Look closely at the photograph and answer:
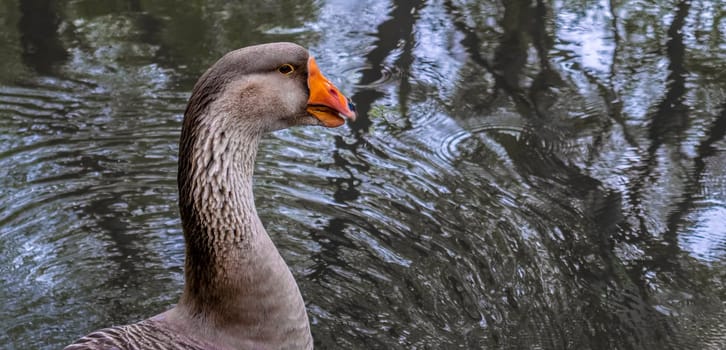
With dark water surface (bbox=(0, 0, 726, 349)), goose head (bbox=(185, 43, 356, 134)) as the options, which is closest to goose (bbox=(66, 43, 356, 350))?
goose head (bbox=(185, 43, 356, 134))

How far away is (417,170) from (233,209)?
250cm

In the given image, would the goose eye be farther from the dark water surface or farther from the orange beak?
the dark water surface

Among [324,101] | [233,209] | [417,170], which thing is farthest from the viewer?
[417,170]

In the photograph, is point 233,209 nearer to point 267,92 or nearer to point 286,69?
point 267,92

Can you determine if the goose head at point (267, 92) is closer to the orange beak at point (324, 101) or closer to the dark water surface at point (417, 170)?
the orange beak at point (324, 101)

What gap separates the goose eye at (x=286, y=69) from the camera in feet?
12.4

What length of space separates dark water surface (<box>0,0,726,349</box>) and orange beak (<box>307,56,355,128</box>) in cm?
129

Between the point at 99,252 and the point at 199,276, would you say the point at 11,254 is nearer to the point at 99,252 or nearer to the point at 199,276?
the point at 99,252

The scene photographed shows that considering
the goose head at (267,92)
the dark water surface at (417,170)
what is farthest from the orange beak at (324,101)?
the dark water surface at (417,170)

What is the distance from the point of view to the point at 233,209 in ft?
12.2

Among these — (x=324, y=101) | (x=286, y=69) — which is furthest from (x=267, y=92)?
(x=324, y=101)

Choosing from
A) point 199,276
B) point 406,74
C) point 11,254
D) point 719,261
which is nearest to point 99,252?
point 11,254

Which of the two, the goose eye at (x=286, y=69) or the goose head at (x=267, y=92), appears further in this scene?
the goose eye at (x=286, y=69)

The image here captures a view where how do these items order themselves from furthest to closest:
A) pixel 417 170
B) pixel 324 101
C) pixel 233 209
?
pixel 417 170 < pixel 324 101 < pixel 233 209
